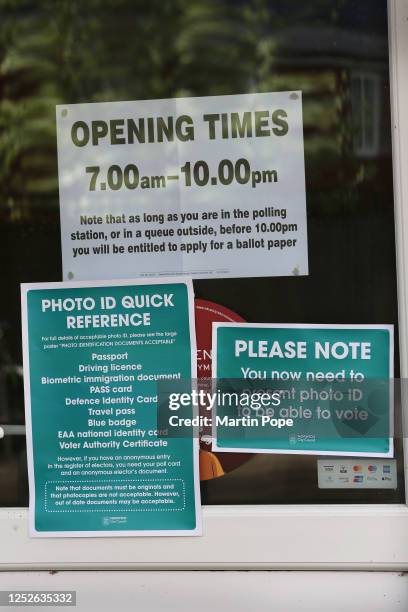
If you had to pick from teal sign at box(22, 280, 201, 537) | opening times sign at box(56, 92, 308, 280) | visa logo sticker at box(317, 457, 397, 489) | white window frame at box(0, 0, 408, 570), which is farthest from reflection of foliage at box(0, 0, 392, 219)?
visa logo sticker at box(317, 457, 397, 489)

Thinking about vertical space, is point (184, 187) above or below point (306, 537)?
above

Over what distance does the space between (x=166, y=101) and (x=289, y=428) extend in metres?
0.92

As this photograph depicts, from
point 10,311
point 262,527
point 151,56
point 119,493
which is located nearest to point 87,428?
point 119,493

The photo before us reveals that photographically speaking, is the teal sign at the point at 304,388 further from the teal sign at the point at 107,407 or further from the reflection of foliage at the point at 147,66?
the reflection of foliage at the point at 147,66

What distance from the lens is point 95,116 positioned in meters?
2.08

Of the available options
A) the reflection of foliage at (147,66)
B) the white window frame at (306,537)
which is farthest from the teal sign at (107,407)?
the reflection of foliage at (147,66)

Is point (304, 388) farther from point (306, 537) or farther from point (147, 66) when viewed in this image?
point (147, 66)

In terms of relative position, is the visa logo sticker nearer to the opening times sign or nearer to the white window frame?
the white window frame

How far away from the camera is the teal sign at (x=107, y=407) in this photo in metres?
2.09

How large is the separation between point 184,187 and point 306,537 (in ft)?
3.18

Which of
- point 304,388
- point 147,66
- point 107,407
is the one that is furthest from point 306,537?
point 147,66

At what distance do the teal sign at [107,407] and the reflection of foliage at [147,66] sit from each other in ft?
1.04

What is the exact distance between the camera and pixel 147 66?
2.08 meters

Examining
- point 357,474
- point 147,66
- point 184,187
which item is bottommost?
point 357,474
